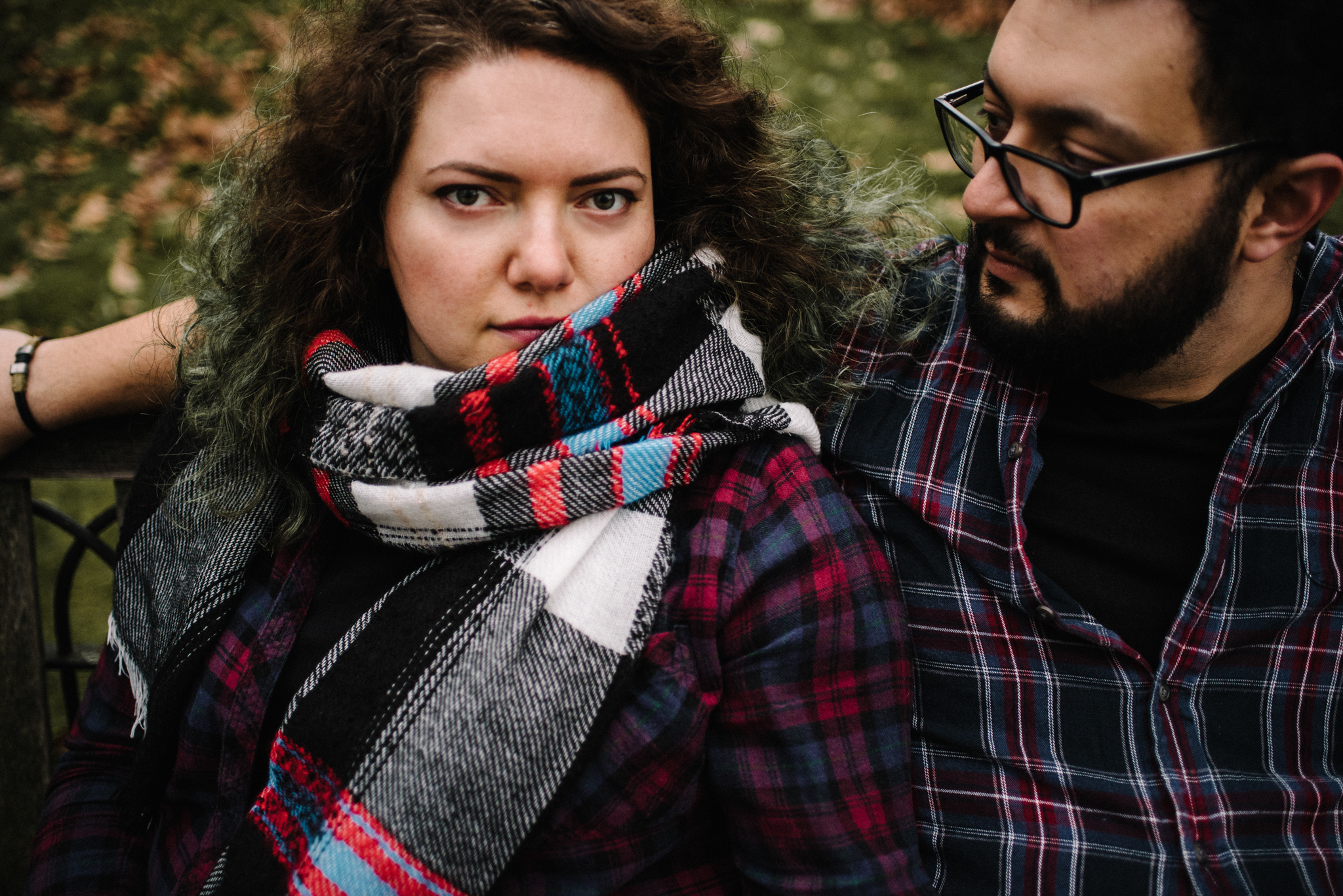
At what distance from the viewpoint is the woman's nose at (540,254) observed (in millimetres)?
1438

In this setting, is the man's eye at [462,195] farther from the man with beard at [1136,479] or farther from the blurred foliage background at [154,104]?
the blurred foliage background at [154,104]

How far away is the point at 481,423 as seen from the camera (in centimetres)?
146

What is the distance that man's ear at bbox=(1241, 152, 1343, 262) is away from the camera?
1.44 metres

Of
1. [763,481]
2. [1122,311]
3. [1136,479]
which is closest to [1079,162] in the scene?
[1122,311]

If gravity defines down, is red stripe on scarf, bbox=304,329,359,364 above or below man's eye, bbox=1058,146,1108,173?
below

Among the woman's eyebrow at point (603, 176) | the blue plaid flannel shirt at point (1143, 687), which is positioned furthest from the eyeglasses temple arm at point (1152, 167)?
the woman's eyebrow at point (603, 176)

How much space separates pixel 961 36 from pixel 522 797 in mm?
4696

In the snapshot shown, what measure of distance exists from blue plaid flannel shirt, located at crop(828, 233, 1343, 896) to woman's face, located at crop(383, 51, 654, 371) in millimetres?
626

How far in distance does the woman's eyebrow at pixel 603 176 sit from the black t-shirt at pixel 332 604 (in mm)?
645

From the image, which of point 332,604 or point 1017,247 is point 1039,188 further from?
point 332,604

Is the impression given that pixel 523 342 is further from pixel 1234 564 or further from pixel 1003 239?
pixel 1234 564

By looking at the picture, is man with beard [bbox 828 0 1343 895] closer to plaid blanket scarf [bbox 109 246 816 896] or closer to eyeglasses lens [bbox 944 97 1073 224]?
eyeglasses lens [bbox 944 97 1073 224]

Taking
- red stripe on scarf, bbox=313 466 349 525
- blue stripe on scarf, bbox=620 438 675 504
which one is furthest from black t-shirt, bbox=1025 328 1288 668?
red stripe on scarf, bbox=313 466 349 525

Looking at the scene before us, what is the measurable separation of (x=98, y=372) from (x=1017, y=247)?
1743mm
